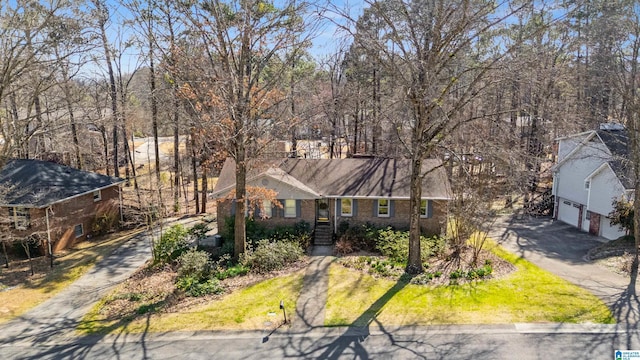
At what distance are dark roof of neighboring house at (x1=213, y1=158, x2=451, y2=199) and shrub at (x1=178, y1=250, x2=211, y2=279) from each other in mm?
4634

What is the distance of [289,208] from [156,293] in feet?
28.5

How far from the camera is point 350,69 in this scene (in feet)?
113

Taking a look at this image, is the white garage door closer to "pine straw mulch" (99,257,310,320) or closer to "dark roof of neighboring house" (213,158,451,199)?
"dark roof of neighboring house" (213,158,451,199)

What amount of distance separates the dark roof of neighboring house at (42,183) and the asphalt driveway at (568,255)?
24.0m

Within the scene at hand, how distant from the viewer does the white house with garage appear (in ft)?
74.1

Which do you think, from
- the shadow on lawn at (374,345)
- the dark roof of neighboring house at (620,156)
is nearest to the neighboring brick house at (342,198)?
the dark roof of neighboring house at (620,156)

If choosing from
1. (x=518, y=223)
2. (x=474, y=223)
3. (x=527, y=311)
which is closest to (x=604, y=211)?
(x=518, y=223)

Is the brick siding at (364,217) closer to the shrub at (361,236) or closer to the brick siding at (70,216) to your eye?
the shrub at (361,236)

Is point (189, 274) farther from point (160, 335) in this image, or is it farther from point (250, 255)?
point (160, 335)

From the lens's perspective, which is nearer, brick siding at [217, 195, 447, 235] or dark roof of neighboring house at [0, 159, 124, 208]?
dark roof of neighboring house at [0, 159, 124, 208]

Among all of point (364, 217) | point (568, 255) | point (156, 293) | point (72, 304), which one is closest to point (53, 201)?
point (72, 304)

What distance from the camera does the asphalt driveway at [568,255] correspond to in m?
14.5

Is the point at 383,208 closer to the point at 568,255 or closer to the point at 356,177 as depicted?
the point at 356,177

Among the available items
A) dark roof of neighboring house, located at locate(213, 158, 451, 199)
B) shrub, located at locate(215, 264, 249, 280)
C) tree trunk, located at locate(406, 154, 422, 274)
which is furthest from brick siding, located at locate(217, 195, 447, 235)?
tree trunk, located at locate(406, 154, 422, 274)
